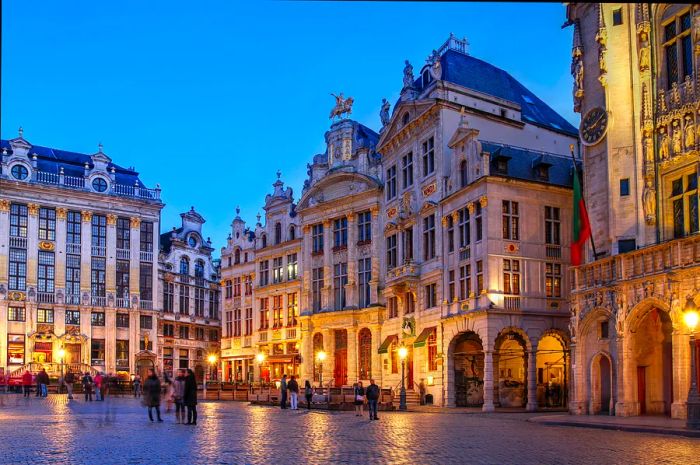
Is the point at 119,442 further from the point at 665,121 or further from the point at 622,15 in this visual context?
the point at 622,15

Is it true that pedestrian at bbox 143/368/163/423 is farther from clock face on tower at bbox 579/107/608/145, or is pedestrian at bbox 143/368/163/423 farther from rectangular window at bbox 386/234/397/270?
rectangular window at bbox 386/234/397/270

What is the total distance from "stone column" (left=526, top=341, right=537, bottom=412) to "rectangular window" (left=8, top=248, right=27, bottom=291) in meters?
49.2

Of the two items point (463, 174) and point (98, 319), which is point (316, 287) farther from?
point (98, 319)

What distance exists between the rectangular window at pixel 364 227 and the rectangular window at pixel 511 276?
54.7 ft

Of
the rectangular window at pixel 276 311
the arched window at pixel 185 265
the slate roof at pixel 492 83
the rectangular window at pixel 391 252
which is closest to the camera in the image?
the slate roof at pixel 492 83

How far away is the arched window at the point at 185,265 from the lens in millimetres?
87688

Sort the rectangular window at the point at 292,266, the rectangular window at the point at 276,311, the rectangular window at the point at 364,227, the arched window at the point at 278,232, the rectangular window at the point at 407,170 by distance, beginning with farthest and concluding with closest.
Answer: the arched window at the point at 278,232
the rectangular window at the point at 276,311
the rectangular window at the point at 292,266
the rectangular window at the point at 364,227
the rectangular window at the point at 407,170

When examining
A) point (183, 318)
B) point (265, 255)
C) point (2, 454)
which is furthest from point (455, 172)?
point (183, 318)

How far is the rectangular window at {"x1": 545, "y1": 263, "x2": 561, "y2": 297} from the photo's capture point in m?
43.4

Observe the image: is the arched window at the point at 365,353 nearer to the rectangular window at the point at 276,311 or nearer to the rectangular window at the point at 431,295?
the rectangular window at the point at 431,295

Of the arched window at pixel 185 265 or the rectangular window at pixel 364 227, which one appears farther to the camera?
the arched window at pixel 185 265

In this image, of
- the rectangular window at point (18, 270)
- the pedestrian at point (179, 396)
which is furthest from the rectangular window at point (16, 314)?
the pedestrian at point (179, 396)

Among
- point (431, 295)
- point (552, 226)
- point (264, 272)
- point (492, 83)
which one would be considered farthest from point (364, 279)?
point (552, 226)

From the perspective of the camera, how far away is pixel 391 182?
55.6 metres
